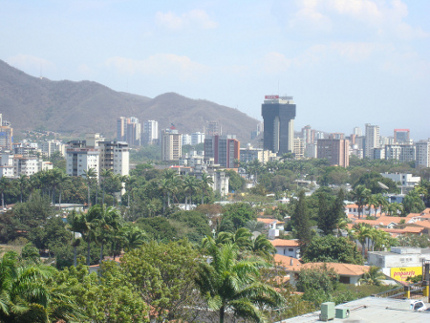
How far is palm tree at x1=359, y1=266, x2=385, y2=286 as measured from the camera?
30219mm

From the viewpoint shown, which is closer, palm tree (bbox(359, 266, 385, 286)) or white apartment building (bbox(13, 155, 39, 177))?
palm tree (bbox(359, 266, 385, 286))

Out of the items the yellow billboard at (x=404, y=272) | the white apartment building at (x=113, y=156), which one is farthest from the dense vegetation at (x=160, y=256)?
the white apartment building at (x=113, y=156)

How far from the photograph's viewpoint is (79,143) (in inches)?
3959

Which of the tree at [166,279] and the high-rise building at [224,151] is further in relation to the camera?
the high-rise building at [224,151]

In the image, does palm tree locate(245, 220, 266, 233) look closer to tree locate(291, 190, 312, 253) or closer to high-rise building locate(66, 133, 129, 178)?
tree locate(291, 190, 312, 253)

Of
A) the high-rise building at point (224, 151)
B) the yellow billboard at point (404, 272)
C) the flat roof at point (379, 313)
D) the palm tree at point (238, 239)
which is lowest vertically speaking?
the yellow billboard at point (404, 272)

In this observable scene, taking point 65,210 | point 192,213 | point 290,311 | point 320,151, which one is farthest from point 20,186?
point 320,151

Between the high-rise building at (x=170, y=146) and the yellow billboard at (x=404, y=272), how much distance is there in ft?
493

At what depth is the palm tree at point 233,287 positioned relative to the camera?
1458 cm

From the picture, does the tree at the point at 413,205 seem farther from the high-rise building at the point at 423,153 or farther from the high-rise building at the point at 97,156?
the high-rise building at the point at 423,153

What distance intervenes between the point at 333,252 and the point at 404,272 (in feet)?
13.6

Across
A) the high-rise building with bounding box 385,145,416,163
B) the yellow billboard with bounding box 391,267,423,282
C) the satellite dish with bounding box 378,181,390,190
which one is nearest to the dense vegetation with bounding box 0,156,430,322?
the yellow billboard with bounding box 391,267,423,282

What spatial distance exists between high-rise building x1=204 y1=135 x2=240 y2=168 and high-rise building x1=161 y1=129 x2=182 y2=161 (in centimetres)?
2737

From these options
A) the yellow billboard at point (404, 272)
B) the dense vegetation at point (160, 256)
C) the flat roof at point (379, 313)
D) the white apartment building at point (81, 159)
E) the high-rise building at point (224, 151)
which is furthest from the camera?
the high-rise building at point (224, 151)
